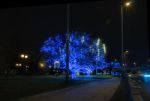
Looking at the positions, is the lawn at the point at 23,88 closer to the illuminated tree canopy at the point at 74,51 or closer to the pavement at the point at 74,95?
the pavement at the point at 74,95

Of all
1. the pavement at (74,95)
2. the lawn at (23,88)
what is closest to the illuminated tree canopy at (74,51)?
the lawn at (23,88)

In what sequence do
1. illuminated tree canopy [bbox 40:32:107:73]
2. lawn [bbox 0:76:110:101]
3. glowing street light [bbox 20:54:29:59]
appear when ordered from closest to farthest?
lawn [bbox 0:76:110:101] → illuminated tree canopy [bbox 40:32:107:73] → glowing street light [bbox 20:54:29:59]

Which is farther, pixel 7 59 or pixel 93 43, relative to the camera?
pixel 93 43

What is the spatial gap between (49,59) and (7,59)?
960 centimetres

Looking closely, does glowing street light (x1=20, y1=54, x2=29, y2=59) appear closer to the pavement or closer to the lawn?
the lawn

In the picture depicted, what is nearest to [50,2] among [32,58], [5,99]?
[5,99]

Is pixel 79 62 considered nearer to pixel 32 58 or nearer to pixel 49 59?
pixel 49 59

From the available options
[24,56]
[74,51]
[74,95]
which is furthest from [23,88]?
[24,56]

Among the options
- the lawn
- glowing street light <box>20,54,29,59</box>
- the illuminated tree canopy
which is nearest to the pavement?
the lawn

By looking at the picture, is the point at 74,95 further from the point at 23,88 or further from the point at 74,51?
the point at 74,51

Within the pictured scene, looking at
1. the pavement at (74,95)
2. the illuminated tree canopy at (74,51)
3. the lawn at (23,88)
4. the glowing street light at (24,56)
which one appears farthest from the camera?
the glowing street light at (24,56)

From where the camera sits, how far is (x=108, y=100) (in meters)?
22.4

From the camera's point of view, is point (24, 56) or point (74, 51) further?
point (24, 56)

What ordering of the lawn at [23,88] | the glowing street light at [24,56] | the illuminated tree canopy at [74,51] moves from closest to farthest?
1. the lawn at [23,88]
2. the illuminated tree canopy at [74,51]
3. the glowing street light at [24,56]
